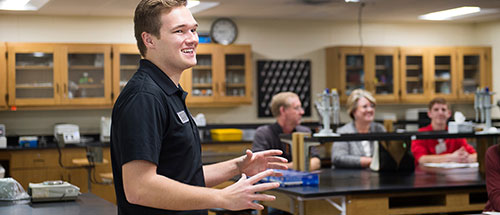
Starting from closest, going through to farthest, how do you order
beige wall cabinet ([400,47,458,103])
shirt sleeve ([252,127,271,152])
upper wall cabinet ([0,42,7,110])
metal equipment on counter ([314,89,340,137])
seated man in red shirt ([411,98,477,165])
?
metal equipment on counter ([314,89,340,137])
shirt sleeve ([252,127,271,152])
seated man in red shirt ([411,98,477,165])
upper wall cabinet ([0,42,7,110])
beige wall cabinet ([400,47,458,103])

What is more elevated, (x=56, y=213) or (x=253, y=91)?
(x=253, y=91)

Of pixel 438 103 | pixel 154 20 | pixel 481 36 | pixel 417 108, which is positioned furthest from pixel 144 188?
pixel 481 36

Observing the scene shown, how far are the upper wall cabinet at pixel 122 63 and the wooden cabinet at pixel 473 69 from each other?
168 inches

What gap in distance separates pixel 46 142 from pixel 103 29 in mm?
1467

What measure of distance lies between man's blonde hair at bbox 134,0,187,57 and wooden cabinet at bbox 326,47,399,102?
6.38m

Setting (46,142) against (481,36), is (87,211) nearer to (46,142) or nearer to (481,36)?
(46,142)

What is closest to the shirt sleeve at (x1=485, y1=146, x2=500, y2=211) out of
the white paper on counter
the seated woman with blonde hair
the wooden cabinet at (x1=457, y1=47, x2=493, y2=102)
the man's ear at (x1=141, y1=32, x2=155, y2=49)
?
the white paper on counter

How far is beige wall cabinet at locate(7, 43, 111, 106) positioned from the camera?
690cm

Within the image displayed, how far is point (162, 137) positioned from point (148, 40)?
27cm

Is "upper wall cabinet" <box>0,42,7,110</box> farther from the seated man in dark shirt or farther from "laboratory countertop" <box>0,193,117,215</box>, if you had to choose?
"laboratory countertop" <box>0,193,117,215</box>

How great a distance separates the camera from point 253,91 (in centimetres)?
802

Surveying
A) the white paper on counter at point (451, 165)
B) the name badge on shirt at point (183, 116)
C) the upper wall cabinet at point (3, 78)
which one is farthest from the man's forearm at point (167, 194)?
the upper wall cabinet at point (3, 78)

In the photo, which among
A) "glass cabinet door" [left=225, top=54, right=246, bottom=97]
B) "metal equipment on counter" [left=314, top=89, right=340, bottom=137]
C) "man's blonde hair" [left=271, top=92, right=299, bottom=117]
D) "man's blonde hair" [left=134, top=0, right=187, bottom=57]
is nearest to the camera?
"man's blonde hair" [left=134, top=0, right=187, bottom=57]

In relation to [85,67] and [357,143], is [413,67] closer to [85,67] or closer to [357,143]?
[357,143]
